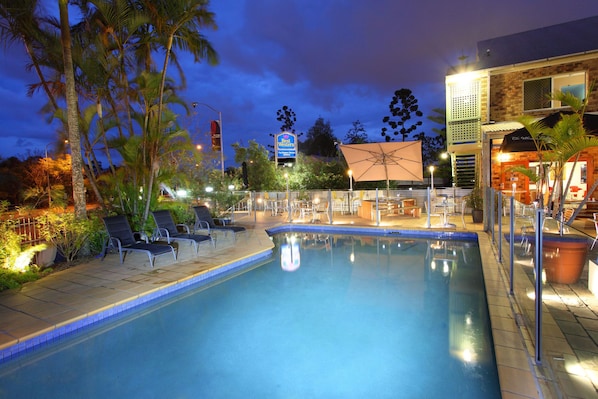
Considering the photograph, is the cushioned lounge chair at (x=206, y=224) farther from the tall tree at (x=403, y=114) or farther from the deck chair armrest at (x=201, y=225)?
the tall tree at (x=403, y=114)

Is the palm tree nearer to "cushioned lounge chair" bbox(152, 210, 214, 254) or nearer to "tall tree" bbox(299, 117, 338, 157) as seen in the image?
"cushioned lounge chair" bbox(152, 210, 214, 254)

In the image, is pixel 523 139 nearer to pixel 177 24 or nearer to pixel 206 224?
pixel 206 224

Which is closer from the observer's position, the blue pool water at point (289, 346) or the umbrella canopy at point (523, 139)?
the blue pool water at point (289, 346)

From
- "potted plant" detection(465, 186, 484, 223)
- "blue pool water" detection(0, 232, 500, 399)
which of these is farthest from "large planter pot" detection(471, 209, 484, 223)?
"blue pool water" detection(0, 232, 500, 399)

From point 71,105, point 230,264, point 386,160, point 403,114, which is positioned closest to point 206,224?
point 230,264

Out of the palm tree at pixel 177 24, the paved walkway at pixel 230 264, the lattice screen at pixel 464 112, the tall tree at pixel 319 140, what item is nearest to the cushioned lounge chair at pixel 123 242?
the paved walkway at pixel 230 264

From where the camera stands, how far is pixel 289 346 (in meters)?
4.03

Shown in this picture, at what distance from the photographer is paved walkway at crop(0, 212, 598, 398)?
8.54 ft

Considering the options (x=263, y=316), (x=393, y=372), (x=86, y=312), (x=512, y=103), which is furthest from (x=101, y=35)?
(x=512, y=103)

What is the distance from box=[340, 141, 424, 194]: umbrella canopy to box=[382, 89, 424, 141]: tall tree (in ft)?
83.2

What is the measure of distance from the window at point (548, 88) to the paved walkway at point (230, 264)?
6.29 meters

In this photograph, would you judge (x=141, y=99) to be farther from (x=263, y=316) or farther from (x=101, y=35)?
(x=263, y=316)

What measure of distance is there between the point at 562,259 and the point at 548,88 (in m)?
11.4

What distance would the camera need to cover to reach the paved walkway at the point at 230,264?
2604 mm
